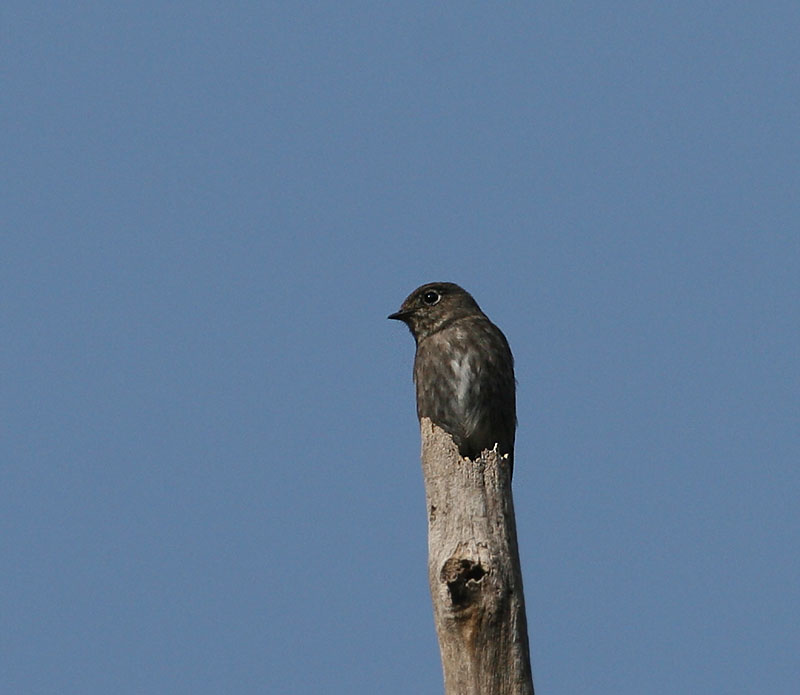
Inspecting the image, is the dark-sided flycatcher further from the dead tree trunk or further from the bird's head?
the dead tree trunk

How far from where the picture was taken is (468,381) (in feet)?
34.2

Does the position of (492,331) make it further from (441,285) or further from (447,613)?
(447,613)

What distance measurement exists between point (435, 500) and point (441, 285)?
4.16 metres

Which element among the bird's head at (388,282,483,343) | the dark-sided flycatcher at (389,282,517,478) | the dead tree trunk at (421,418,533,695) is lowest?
the dead tree trunk at (421,418,533,695)

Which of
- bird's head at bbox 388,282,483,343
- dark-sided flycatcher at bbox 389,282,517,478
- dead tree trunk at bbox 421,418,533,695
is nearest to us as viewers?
dead tree trunk at bbox 421,418,533,695

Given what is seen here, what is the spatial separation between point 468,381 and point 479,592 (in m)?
3.77

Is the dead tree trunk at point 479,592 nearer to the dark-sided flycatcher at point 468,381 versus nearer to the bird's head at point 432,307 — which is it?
the dark-sided flycatcher at point 468,381

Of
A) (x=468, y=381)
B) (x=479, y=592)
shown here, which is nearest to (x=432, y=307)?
(x=468, y=381)

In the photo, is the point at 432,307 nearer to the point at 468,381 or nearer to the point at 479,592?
the point at 468,381

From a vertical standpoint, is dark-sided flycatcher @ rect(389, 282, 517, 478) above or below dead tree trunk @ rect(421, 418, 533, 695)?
above

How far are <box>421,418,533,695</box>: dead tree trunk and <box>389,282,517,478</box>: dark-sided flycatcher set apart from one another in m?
3.14

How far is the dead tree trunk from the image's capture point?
678 centimetres

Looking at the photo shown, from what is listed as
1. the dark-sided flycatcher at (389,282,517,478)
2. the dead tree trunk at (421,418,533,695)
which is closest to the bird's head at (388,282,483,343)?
the dark-sided flycatcher at (389,282,517,478)

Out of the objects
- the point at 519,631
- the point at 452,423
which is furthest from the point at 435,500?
the point at 452,423
